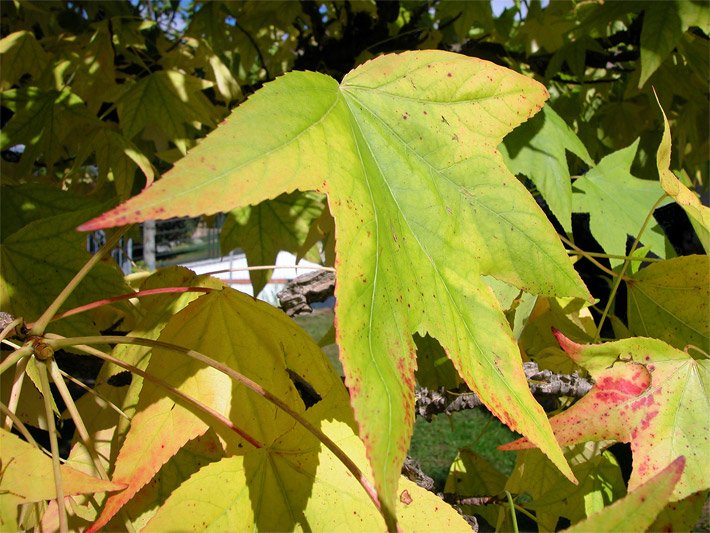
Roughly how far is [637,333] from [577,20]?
99 centimetres

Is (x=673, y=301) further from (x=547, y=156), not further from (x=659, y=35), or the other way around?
(x=659, y=35)

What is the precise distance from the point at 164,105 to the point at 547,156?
0.67 m

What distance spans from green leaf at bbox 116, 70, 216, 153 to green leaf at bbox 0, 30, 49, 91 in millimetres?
270

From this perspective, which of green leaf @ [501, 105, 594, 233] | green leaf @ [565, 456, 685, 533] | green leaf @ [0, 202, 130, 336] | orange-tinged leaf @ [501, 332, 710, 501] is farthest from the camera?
green leaf @ [501, 105, 594, 233]

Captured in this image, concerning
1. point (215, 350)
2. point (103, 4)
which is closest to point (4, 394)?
point (215, 350)

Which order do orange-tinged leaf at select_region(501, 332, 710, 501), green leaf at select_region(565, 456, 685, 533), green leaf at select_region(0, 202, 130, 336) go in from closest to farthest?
→ green leaf at select_region(565, 456, 685, 533), orange-tinged leaf at select_region(501, 332, 710, 501), green leaf at select_region(0, 202, 130, 336)

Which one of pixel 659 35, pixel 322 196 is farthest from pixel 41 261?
pixel 659 35

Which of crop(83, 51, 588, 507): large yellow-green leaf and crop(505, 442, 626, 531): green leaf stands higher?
crop(83, 51, 588, 507): large yellow-green leaf

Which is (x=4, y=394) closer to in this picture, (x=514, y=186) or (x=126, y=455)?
(x=126, y=455)

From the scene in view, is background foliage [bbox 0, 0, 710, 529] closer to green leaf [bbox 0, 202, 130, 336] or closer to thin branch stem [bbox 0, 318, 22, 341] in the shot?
green leaf [bbox 0, 202, 130, 336]

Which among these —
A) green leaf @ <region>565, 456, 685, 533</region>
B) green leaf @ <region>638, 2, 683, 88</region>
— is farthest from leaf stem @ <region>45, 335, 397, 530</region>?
green leaf @ <region>638, 2, 683, 88</region>

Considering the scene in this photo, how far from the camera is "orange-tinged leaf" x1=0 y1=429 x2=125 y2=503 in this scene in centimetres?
40

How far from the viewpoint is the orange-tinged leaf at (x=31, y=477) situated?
0.40m

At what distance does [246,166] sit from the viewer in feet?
1.21
